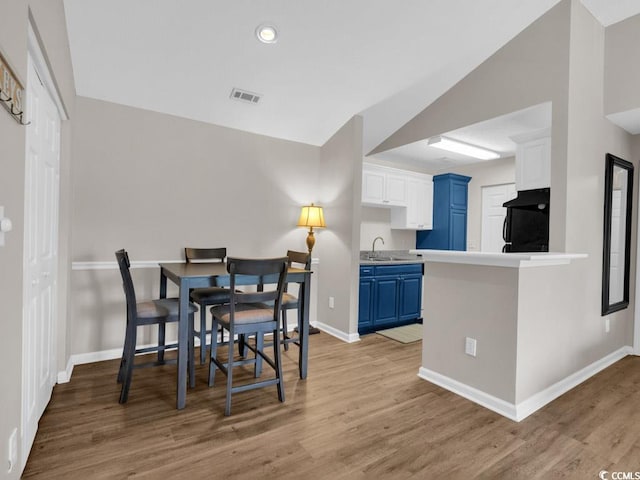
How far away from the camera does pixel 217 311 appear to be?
263 centimetres

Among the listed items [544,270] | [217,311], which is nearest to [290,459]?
[217,311]

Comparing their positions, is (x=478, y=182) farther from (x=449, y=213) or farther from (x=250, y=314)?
Result: (x=250, y=314)

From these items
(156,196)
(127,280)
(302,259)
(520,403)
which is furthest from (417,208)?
(127,280)

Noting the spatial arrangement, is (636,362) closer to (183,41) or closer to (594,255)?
(594,255)

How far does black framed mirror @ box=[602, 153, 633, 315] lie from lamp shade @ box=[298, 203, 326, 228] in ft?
9.47

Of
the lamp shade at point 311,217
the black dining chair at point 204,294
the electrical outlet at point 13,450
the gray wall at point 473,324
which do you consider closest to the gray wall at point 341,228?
the lamp shade at point 311,217

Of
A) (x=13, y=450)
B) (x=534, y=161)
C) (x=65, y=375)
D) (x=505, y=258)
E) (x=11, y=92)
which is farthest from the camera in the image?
(x=534, y=161)

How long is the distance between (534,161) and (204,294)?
10.6ft

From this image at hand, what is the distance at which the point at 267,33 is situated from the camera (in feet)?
9.25

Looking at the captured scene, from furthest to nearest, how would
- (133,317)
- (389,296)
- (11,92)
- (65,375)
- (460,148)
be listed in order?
(389,296)
(460,148)
(65,375)
(133,317)
(11,92)

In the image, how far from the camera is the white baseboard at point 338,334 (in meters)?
3.96

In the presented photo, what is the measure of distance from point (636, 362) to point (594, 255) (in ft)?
4.24

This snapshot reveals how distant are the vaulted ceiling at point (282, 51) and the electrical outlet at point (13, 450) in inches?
103

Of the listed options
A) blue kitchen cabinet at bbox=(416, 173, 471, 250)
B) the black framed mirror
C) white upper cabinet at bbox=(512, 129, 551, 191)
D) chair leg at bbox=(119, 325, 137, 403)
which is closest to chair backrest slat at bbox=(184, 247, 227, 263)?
chair leg at bbox=(119, 325, 137, 403)
